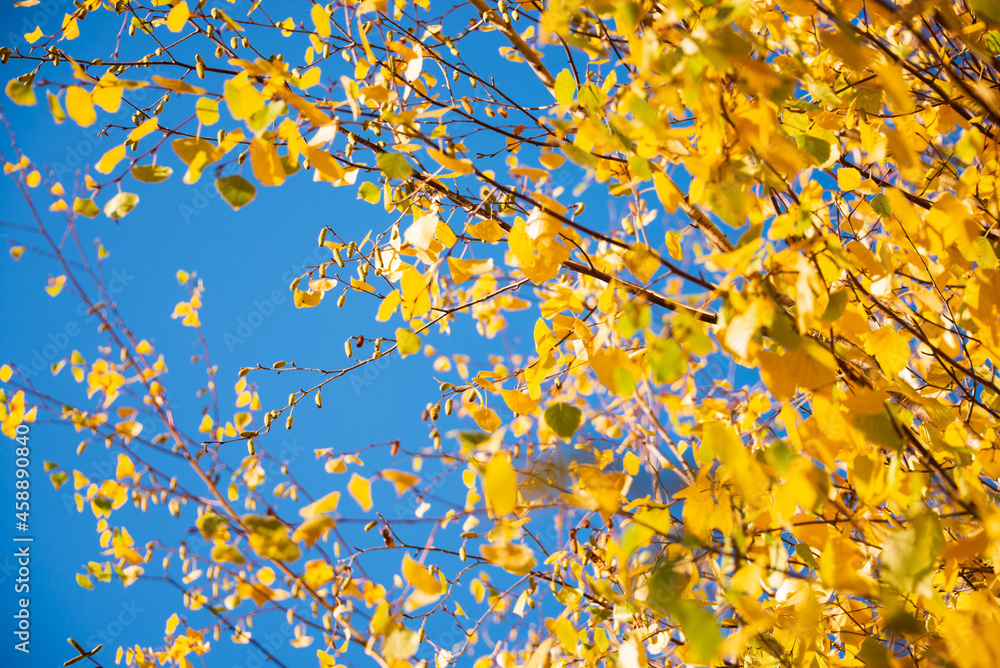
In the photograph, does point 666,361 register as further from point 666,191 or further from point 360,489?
point 360,489

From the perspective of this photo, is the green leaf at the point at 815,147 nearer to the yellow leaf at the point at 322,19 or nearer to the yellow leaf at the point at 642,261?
the yellow leaf at the point at 642,261

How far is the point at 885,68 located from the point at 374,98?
1.61 ft

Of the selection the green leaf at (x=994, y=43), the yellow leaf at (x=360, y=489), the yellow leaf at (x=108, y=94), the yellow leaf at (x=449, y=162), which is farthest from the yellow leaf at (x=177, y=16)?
the green leaf at (x=994, y=43)

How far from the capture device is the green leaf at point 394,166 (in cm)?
48

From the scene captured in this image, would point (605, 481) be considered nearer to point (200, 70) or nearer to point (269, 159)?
point (269, 159)

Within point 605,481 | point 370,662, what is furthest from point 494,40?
point 370,662

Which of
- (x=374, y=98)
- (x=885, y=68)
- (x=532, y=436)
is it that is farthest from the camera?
(x=532, y=436)

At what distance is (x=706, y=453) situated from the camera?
0.47 metres

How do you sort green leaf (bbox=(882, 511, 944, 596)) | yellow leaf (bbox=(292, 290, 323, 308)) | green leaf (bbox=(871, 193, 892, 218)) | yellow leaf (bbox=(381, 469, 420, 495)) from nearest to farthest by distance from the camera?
green leaf (bbox=(882, 511, 944, 596)), yellow leaf (bbox=(381, 469, 420, 495)), green leaf (bbox=(871, 193, 892, 218)), yellow leaf (bbox=(292, 290, 323, 308))

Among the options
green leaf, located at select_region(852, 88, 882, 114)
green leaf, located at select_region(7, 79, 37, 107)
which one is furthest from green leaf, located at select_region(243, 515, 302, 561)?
green leaf, located at select_region(852, 88, 882, 114)

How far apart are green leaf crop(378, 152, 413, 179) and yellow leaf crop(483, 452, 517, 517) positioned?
259 mm

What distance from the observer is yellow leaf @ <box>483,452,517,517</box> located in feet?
1.34

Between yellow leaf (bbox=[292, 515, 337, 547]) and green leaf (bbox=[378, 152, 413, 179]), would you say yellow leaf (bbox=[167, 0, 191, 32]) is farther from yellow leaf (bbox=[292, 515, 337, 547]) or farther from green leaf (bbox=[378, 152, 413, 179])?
yellow leaf (bbox=[292, 515, 337, 547])

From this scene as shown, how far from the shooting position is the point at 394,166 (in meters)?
0.48
